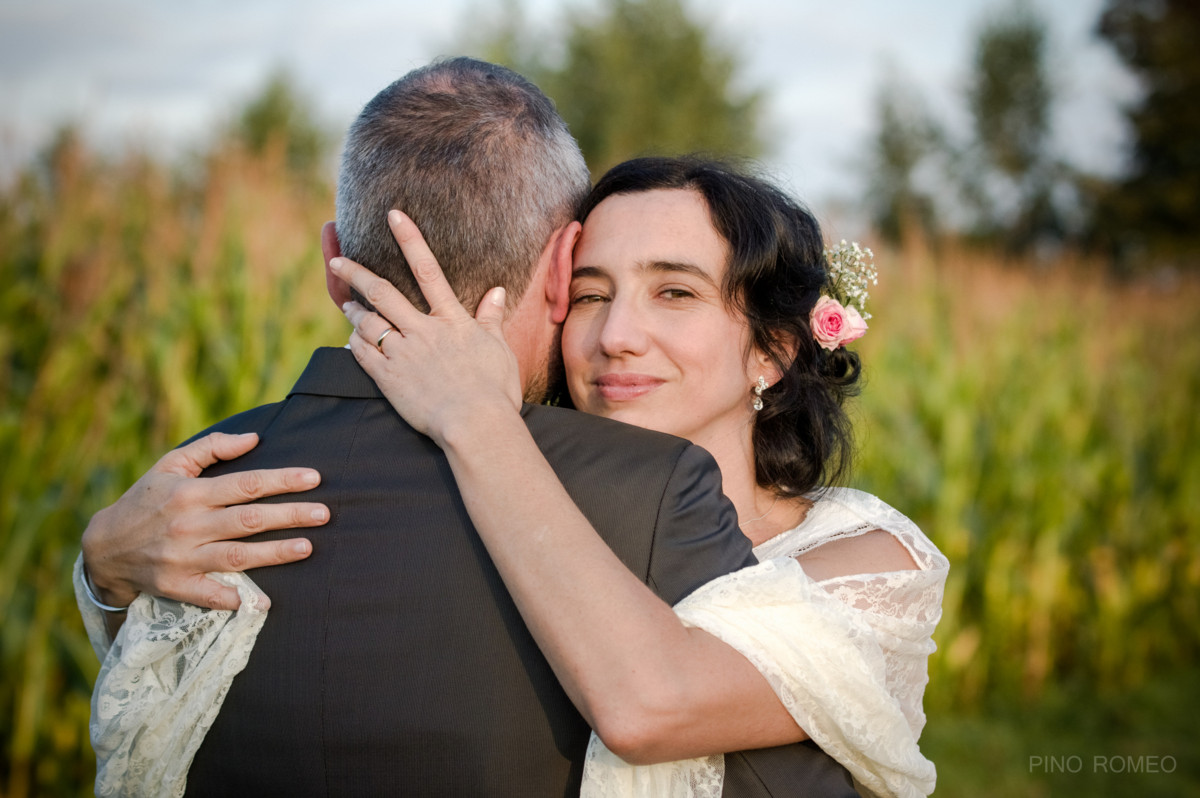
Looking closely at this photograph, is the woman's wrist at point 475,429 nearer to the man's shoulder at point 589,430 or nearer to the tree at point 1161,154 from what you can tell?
the man's shoulder at point 589,430

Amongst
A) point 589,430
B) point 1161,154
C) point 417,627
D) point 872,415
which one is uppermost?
point 589,430

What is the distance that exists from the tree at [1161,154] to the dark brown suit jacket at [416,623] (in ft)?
83.8

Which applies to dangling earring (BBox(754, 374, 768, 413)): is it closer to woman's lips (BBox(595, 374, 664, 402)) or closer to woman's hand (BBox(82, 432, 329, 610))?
woman's lips (BBox(595, 374, 664, 402))

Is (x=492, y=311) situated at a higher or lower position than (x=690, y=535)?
higher

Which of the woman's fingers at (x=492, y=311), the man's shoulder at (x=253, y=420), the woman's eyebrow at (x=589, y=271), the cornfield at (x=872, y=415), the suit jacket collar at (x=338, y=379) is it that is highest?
the woman's fingers at (x=492, y=311)

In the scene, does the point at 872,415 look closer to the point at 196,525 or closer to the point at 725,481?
the point at 725,481

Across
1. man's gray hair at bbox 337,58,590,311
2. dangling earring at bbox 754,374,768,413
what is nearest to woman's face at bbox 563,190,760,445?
dangling earring at bbox 754,374,768,413

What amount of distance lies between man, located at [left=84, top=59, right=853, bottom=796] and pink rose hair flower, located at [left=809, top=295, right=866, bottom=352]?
103 centimetres

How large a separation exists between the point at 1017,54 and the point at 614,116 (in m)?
15.6

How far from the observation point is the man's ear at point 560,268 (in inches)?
80.4

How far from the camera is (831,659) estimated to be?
1.80m

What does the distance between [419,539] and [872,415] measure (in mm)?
5280

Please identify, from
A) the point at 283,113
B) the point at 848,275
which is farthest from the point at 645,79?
the point at 848,275

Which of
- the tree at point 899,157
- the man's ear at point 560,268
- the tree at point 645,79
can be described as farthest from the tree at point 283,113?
the man's ear at point 560,268
